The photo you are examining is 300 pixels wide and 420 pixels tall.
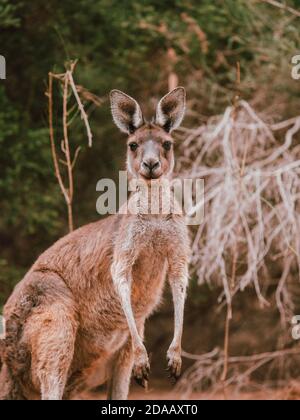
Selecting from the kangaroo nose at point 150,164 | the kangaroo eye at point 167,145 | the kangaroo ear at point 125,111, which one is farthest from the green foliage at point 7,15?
the kangaroo nose at point 150,164

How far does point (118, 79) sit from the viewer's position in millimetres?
8609

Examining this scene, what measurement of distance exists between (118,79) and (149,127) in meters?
4.05

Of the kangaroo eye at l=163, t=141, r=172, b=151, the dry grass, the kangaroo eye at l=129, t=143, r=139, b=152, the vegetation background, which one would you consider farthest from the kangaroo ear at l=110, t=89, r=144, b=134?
the vegetation background

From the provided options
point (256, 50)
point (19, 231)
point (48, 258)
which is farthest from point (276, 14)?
point (48, 258)

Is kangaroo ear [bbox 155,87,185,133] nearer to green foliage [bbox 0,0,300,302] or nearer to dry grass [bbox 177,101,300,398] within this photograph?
dry grass [bbox 177,101,300,398]

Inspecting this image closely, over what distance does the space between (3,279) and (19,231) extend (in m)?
1.51

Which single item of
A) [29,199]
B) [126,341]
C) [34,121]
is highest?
[34,121]

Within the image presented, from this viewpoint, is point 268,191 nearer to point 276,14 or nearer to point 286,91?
point 286,91

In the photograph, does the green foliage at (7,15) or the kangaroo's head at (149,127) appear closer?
the kangaroo's head at (149,127)

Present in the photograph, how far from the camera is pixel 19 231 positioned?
29.2ft

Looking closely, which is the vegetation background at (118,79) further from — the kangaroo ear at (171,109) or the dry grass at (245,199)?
the kangaroo ear at (171,109)

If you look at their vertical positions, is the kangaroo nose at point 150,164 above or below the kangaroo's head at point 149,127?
below

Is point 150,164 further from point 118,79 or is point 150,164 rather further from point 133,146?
point 118,79

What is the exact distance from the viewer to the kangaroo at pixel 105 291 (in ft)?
14.9
